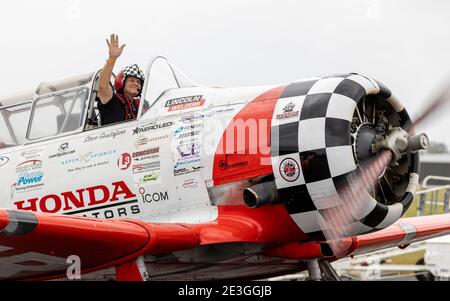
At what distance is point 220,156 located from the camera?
7.10 metres

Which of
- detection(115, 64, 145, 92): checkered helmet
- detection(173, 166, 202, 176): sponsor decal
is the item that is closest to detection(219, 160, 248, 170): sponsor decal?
detection(173, 166, 202, 176): sponsor decal

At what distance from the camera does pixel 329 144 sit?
6582mm

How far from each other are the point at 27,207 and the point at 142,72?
180 centimetres

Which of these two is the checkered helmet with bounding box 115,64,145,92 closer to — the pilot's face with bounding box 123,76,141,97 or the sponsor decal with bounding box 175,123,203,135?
the pilot's face with bounding box 123,76,141,97

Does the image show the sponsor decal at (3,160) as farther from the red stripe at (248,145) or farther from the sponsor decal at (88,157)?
the red stripe at (248,145)

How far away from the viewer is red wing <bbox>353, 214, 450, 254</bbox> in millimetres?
9031

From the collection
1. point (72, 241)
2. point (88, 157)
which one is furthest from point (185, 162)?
point (72, 241)

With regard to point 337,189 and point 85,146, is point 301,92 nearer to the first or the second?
point 337,189

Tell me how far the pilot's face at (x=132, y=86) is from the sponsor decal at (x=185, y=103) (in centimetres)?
49

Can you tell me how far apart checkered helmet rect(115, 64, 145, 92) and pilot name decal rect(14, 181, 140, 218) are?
116cm

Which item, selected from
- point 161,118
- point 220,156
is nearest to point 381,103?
point 220,156

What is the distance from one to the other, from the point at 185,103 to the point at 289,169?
55.3 inches

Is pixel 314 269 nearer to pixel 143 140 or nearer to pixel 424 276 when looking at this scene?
pixel 143 140

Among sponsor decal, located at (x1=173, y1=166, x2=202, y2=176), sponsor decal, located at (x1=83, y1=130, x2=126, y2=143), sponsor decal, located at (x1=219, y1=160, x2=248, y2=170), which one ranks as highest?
sponsor decal, located at (x1=83, y1=130, x2=126, y2=143)
